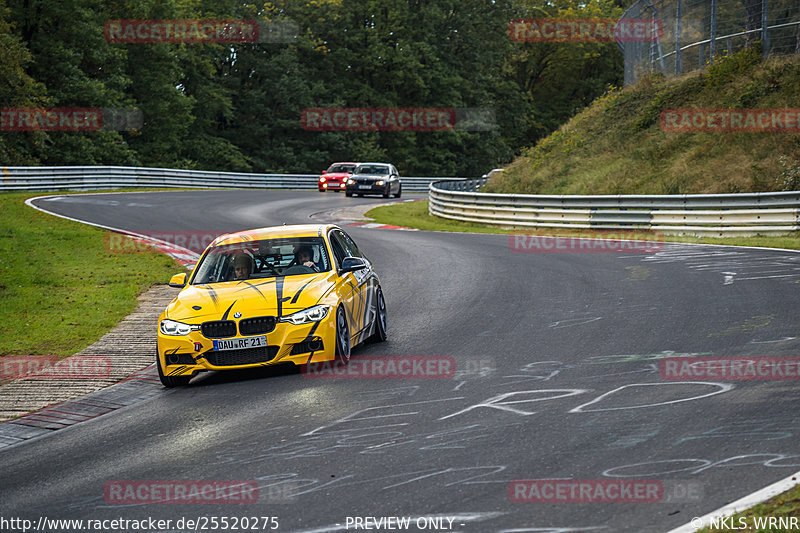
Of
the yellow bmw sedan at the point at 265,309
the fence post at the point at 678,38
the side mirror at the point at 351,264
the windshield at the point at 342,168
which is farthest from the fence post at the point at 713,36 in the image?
the side mirror at the point at 351,264

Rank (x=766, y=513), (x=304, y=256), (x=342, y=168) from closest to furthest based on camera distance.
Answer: (x=766, y=513) → (x=304, y=256) → (x=342, y=168)

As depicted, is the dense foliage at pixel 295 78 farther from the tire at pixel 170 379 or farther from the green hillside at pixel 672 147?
the tire at pixel 170 379

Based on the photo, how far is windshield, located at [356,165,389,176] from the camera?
43.3 metres

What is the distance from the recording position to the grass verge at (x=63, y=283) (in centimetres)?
1245

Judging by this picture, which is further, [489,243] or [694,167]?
[694,167]

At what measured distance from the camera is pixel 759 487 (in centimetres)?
534

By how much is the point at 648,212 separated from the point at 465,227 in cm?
636

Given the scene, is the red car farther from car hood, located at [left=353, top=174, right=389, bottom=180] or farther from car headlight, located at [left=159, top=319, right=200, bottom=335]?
car headlight, located at [left=159, top=319, right=200, bottom=335]

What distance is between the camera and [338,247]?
11.3 m

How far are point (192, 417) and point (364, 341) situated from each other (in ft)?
10.7

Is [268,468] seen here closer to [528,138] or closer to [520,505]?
[520,505]

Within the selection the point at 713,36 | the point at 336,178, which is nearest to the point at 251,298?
the point at 713,36

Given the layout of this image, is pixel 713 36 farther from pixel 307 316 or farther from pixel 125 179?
pixel 125 179

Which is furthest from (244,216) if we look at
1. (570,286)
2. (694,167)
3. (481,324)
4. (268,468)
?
(268,468)
